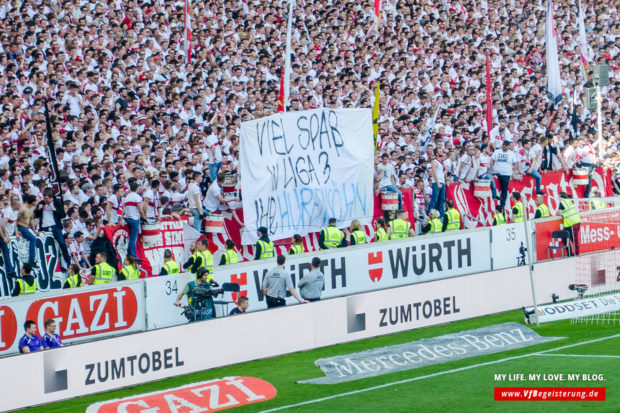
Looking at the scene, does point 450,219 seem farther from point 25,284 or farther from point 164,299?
point 25,284

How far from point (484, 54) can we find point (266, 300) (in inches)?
690

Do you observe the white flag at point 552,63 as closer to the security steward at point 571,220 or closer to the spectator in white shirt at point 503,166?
the spectator in white shirt at point 503,166

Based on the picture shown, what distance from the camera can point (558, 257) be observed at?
24922 millimetres

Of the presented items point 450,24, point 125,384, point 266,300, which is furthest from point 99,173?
point 450,24

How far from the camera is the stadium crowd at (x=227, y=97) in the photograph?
72.4ft

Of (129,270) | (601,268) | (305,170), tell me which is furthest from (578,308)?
(129,270)

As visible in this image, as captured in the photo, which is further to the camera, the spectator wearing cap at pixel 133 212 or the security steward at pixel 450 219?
the security steward at pixel 450 219

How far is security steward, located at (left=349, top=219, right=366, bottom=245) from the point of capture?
75.2 ft

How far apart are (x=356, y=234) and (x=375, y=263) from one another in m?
1.03

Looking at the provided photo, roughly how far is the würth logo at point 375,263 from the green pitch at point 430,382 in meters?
1.82

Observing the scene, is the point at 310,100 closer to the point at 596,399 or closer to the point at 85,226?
the point at 85,226

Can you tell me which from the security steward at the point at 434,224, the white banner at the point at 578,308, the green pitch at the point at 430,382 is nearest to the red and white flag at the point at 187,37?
the security steward at the point at 434,224

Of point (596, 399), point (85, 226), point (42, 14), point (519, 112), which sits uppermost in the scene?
point (42, 14)

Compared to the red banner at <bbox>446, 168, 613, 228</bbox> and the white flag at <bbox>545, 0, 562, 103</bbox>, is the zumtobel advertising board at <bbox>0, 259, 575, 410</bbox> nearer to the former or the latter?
the red banner at <bbox>446, 168, 613, 228</bbox>
